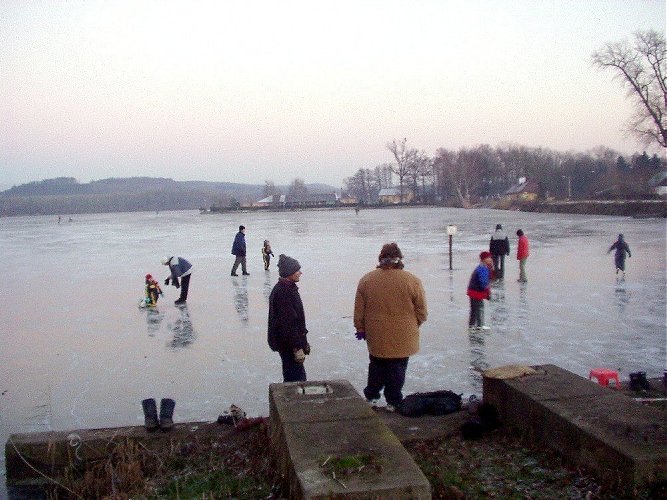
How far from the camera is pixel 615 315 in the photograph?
11250mm

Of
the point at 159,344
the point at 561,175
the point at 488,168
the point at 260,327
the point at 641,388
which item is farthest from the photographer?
the point at 488,168

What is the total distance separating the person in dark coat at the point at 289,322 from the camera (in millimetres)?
5977

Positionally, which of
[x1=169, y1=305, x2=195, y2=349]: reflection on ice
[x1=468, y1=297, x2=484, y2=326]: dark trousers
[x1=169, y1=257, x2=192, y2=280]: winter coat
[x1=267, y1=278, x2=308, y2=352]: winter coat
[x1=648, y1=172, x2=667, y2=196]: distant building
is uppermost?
[x1=648, y1=172, x2=667, y2=196]: distant building

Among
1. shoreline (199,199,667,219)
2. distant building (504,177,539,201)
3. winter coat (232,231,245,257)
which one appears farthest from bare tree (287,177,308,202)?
winter coat (232,231,245,257)

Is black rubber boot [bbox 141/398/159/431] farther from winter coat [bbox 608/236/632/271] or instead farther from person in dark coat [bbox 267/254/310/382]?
winter coat [bbox 608/236/632/271]

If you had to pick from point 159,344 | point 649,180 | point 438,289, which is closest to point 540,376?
point 159,344

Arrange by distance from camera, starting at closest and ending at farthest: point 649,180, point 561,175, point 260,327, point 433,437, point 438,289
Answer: point 433,437 → point 260,327 → point 438,289 → point 649,180 → point 561,175

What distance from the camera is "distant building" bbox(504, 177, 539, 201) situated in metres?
113

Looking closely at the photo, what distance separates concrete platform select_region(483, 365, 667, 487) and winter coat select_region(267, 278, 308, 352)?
1.63 metres

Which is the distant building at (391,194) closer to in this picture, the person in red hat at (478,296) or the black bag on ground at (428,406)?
the person in red hat at (478,296)

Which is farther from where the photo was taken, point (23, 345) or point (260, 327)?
point (260, 327)

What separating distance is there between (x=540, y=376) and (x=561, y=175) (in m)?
114

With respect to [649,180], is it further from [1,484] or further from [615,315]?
[1,484]

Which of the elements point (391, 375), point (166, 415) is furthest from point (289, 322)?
point (166, 415)
